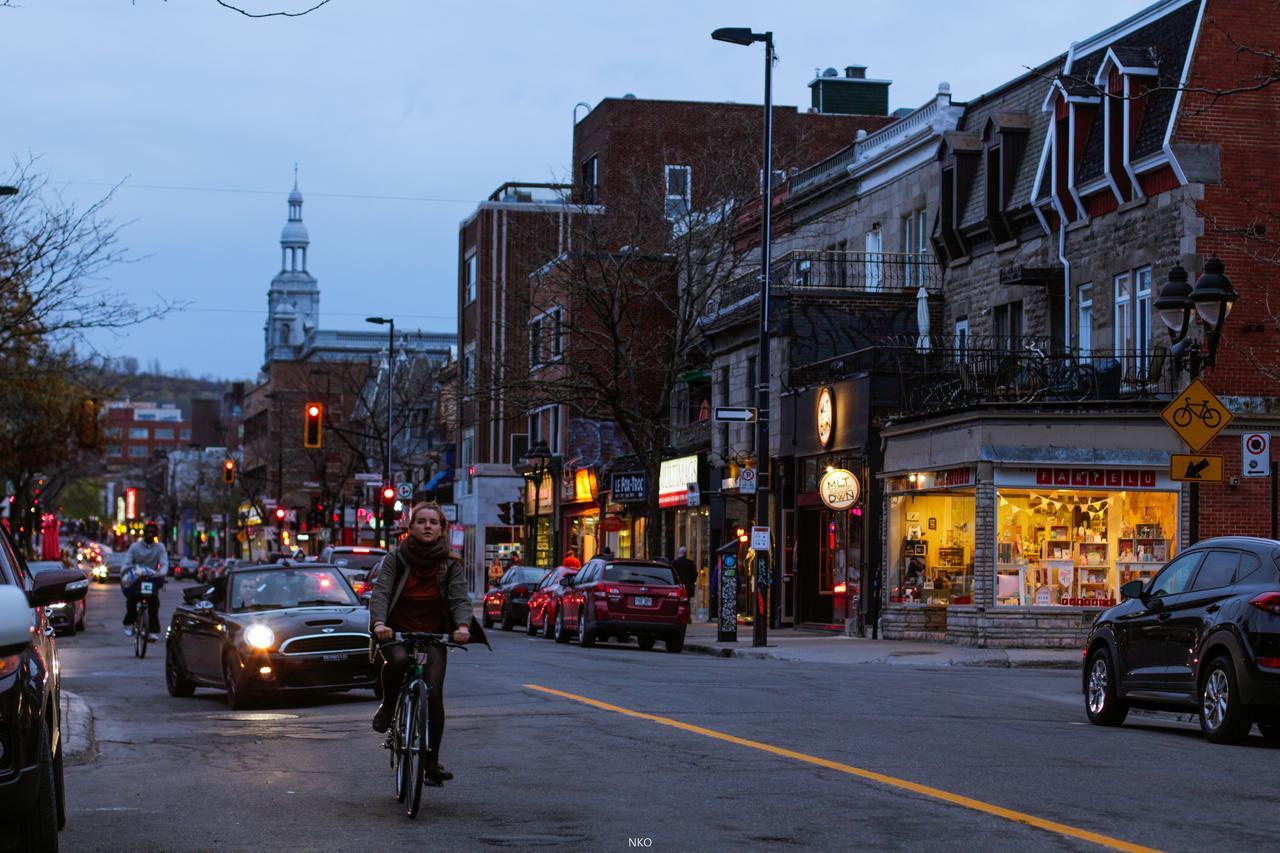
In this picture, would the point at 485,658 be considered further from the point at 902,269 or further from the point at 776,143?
the point at 776,143

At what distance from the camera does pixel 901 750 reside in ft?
46.3

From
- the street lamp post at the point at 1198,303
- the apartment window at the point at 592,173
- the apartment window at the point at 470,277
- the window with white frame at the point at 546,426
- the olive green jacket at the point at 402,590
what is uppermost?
the apartment window at the point at 592,173

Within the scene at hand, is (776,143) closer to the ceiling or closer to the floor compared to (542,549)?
closer to the ceiling

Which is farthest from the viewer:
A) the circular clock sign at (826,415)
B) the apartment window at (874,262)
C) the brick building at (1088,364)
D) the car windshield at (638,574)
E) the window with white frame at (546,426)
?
the window with white frame at (546,426)

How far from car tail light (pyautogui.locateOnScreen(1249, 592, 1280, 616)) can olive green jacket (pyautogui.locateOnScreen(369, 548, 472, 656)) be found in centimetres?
711

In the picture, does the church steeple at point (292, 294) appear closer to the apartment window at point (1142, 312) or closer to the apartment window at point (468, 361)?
the apartment window at point (468, 361)

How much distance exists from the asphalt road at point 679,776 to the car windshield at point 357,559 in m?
19.7

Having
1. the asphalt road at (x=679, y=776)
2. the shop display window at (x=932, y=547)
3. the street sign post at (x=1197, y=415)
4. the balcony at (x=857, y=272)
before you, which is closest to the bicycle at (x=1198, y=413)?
the street sign post at (x=1197, y=415)

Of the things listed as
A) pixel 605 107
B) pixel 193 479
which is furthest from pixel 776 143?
pixel 193 479

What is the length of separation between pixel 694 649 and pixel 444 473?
48.6 meters

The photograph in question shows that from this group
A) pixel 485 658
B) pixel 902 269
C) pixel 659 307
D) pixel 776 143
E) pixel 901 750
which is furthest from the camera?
pixel 776 143

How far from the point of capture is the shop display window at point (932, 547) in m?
34.7

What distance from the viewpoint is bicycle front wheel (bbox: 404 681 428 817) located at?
10523 millimetres

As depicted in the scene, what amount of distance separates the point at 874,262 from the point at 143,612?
1917cm
